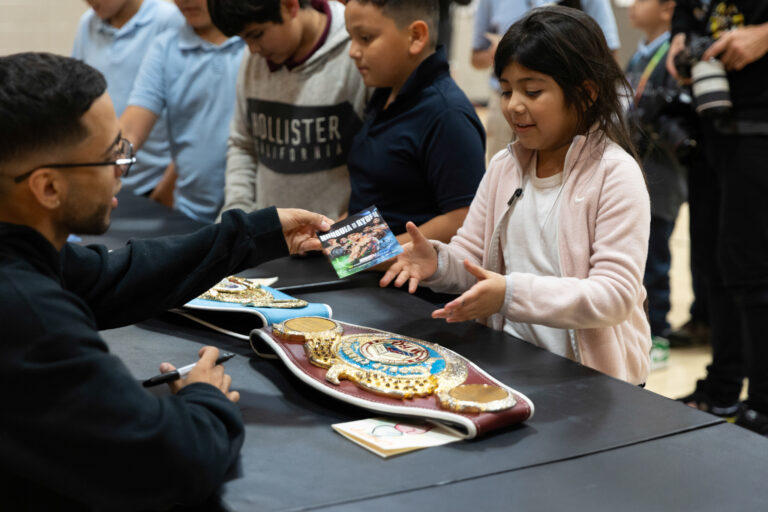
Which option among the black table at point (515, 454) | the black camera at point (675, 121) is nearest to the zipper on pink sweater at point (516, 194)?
the black table at point (515, 454)

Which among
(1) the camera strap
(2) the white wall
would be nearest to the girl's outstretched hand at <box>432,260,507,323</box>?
(1) the camera strap

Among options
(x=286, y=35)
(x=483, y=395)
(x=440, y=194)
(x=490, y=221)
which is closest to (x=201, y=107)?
(x=286, y=35)

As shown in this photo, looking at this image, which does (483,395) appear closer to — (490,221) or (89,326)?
(89,326)

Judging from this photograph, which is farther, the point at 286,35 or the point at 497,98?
the point at 497,98

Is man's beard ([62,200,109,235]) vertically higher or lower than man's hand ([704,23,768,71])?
lower

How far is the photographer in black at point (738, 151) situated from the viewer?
8.74 feet

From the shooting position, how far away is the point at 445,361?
4.79 feet

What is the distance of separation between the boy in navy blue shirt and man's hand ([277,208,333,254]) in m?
0.43

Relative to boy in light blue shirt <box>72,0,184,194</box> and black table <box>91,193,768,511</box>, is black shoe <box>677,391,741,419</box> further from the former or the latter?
boy in light blue shirt <box>72,0,184,194</box>

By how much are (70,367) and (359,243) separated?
0.80 metres

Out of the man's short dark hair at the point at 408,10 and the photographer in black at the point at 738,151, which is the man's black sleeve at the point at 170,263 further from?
the photographer in black at the point at 738,151

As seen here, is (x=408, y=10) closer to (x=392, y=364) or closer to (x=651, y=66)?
(x=392, y=364)

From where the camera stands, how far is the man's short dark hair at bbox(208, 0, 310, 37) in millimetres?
2469

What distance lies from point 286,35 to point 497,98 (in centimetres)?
187
